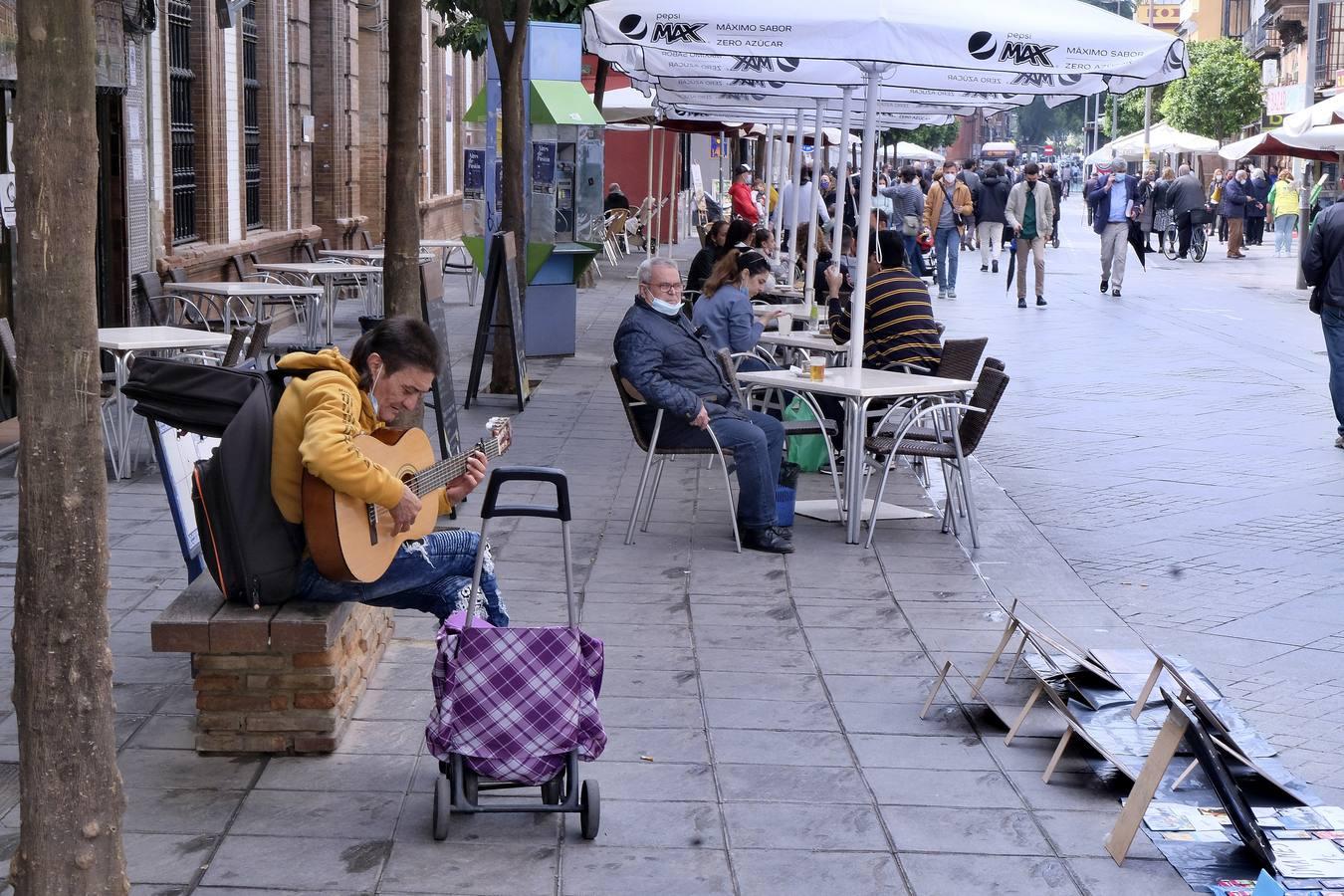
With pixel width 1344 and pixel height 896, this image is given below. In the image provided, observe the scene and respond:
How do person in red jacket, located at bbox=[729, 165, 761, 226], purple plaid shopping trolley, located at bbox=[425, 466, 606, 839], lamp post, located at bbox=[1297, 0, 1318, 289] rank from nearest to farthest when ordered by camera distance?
purple plaid shopping trolley, located at bbox=[425, 466, 606, 839] → lamp post, located at bbox=[1297, 0, 1318, 289] → person in red jacket, located at bbox=[729, 165, 761, 226]

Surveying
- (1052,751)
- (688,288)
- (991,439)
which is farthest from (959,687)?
(688,288)

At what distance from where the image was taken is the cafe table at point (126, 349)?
9.20m

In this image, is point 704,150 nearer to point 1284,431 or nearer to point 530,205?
point 530,205

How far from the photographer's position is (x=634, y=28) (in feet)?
28.0

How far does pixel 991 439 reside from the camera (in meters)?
11.6

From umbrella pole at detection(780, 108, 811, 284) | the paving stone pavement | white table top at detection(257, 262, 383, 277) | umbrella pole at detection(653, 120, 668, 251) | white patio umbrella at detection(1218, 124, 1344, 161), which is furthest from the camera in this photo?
umbrella pole at detection(653, 120, 668, 251)

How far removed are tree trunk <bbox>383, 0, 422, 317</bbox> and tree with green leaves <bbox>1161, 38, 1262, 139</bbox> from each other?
159 feet

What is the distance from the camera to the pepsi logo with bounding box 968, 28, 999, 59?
816 centimetres

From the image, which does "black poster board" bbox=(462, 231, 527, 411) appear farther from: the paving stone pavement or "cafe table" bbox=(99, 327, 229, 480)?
"cafe table" bbox=(99, 327, 229, 480)

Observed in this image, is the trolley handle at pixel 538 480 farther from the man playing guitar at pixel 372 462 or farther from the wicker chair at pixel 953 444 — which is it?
the wicker chair at pixel 953 444

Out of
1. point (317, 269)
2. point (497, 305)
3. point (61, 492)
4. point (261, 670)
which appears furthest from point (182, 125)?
point (61, 492)

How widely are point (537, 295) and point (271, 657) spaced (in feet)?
34.3

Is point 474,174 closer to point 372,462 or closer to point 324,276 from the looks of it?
point 324,276

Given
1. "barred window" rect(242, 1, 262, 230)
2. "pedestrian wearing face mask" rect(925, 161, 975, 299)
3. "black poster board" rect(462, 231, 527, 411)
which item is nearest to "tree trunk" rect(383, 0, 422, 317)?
"black poster board" rect(462, 231, 527, 411)
